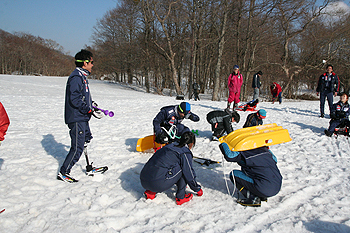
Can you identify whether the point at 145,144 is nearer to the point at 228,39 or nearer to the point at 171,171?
the point at 171,171

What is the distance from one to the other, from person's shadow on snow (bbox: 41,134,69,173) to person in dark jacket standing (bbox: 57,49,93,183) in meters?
1.11

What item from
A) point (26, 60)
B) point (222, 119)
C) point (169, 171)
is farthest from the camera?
point (26, 60)

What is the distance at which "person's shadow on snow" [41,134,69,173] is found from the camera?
184 inches

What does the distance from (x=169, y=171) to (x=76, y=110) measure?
5.83ft

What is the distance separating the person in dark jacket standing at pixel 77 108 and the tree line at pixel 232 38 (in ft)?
45.5

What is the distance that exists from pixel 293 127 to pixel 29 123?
8.95 meters

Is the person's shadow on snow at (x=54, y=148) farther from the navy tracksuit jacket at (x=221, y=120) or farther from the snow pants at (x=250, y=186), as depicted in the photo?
the navy tracksuit jacket at (x=221, y=120)

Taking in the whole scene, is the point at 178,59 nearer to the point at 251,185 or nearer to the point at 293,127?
the point at 293,127

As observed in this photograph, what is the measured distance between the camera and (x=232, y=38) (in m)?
21.5

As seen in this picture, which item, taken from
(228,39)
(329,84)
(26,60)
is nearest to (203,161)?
(329,84)

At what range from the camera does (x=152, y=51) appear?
24.2 meters

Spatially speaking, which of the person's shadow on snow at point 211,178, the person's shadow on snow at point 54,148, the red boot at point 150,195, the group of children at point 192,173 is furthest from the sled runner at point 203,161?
the person's shadow on snow at point 54,148

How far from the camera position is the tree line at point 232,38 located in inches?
733

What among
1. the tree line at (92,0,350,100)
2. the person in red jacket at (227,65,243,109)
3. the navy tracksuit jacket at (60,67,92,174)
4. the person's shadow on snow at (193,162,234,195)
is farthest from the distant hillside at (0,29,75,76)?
the person's shadow on snow at (193,162,234,195)
